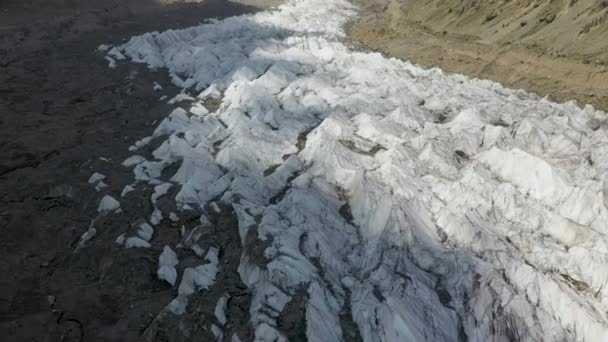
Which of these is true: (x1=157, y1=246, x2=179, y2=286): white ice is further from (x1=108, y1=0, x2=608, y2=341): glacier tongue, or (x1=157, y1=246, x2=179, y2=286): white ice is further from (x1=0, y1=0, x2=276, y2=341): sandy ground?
(x1=108, y1=0, x2=608, y2=341): glacier tongue

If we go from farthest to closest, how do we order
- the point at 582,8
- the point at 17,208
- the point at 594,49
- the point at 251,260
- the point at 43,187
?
the point at 582,8 < the point at 594,49 < the point at 43,187 < the point at 17,208 < the point at 251,260

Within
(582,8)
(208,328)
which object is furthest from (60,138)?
(582,8)

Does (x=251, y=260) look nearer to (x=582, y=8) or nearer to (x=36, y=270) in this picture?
(x=36, y=270)

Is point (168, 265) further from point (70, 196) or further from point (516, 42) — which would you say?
point (516, 42)

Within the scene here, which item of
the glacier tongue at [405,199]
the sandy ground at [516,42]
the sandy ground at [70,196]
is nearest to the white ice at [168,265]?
the sandy ground at [70,196]

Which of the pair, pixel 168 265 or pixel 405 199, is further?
pixel 405 199

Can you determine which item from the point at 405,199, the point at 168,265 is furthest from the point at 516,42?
the point at 168,265
